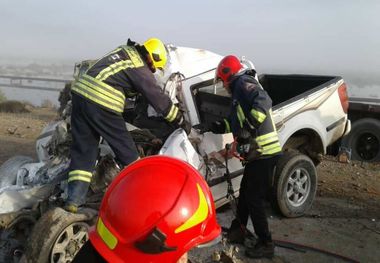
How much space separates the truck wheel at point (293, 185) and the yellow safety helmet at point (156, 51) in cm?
172

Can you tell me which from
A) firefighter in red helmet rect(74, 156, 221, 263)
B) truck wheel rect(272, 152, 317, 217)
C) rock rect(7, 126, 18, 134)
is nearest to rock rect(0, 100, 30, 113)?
rock rect(7, 126, 18, 134)

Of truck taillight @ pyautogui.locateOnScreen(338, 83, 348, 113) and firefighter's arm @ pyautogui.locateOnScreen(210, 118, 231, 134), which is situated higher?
firefighter's arm @ pyautogui.locateOnScreen(210, 118, 231, 134)

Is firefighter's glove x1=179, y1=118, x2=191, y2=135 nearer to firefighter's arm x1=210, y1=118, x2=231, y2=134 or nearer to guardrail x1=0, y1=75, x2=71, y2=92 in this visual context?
firefighter's arm x1=210, y1=118, x2=231, y2=134

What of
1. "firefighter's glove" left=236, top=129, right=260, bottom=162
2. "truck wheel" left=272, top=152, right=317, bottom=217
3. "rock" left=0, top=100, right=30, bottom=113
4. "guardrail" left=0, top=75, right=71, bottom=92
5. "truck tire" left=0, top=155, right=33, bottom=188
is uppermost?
"firefighter's glove" left=236, top=129, right=260, bottom=162

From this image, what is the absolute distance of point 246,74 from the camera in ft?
14.7

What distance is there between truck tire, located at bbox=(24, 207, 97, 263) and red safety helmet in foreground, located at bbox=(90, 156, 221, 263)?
5.83 ft

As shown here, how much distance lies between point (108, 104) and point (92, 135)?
35 cm

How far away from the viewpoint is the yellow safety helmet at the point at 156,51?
4.56 meters

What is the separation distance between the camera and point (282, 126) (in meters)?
5.09

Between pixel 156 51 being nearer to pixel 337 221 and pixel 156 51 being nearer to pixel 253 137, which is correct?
pixel 253 137


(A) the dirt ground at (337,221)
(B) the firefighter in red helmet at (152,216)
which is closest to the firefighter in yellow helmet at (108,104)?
(A) the dirt ground at (337,221)

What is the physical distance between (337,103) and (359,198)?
48.9 inches

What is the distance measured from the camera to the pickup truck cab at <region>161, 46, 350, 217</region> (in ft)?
15.3

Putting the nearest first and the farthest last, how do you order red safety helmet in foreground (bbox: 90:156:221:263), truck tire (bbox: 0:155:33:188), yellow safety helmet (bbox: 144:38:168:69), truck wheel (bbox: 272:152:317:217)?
1. red safety helmet in foreground (bbox: 90:156:221:263)
2. yellow safety helmet (bbox: 144:38:168:69)
3. truck tire (bbox: 0:155:33:188)
4. truck wheel (bbox: 272:152:317:217)
